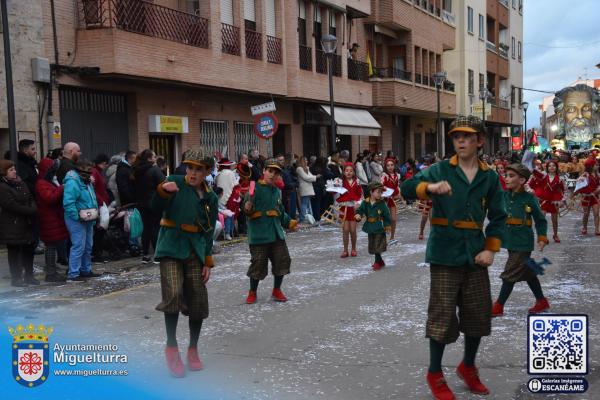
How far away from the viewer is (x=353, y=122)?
87.0 ft

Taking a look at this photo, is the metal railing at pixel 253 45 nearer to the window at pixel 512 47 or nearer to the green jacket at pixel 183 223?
the green jacket at pixel 183 223

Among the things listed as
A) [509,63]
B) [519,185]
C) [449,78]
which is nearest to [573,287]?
[519,185]

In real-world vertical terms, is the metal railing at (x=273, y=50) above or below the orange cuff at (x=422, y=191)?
above

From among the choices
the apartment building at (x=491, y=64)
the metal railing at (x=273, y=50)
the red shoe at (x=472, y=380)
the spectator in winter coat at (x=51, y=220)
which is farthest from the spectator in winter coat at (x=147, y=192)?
the apartment building at (x=491, y=64)

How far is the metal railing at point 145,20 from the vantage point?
15625 millimetres

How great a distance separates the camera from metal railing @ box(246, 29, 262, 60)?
21.0 metres

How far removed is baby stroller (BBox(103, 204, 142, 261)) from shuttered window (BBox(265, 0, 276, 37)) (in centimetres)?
1149

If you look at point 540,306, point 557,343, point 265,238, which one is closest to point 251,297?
point 265,238

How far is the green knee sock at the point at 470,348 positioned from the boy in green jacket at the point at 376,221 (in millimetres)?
5779

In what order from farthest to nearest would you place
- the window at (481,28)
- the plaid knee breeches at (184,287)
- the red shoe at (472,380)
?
the window at (481,28)
the plaid knee breeches at (184,287)
the red shoe at (472,380)

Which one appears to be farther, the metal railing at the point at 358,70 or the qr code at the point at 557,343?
the metal railing at the point at 358,70

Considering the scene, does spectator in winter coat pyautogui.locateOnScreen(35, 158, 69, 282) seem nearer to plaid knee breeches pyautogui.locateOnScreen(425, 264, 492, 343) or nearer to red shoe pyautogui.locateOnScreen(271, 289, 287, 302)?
red shoe pyautogui.locateOnScreen(271, 289, 287, 302)

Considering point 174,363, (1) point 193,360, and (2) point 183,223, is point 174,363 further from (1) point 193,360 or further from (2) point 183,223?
(2) point 183,223

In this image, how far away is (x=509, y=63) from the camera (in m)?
54.2
